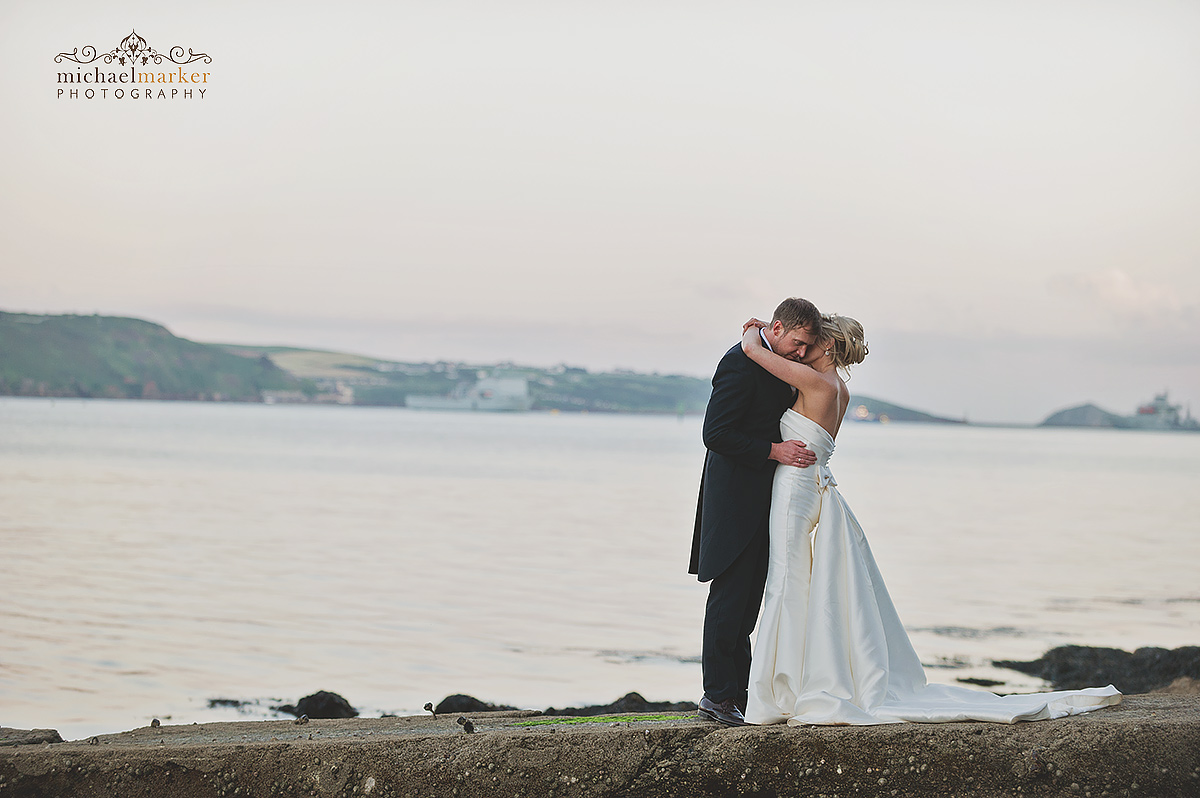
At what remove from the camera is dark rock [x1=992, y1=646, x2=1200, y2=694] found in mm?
11703

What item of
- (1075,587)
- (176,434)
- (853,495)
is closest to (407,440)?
(176,434)

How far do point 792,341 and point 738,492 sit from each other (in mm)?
866

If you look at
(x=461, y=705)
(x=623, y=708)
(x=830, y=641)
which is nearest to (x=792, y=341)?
(x=830, y=641)

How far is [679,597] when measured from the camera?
63.8 ft

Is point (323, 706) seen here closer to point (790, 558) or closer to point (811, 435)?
point (790, 558)

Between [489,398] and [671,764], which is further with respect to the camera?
[489,398]

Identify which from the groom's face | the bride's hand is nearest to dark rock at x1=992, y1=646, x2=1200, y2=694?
the groom's face

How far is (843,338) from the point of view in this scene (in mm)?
5699

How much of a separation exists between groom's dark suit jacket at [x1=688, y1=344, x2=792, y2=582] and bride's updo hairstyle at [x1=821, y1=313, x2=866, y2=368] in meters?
0.35

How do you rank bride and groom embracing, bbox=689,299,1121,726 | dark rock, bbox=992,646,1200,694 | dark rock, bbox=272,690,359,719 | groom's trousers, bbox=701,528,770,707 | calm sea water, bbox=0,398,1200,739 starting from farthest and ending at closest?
1. calm sea water, bbox=0,398,1200,739
2. dark rock, bbox=992,646,1200,694
3. dark rock, bbox=272,690,359,719
4. groom's trousers, bbox=701,528,770,707
5. bride and groom embracing, bbox=689,299,1121,726

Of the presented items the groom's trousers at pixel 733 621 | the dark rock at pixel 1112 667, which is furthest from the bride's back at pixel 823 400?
the dark rock at pixel 1112 667

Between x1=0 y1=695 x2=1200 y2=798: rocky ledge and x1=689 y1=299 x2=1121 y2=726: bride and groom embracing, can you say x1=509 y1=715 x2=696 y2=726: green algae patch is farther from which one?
x1=0 y1=695 x2=1200 y2=798: rocky ledge

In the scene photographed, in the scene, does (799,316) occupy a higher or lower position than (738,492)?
higher

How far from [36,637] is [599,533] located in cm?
1673
